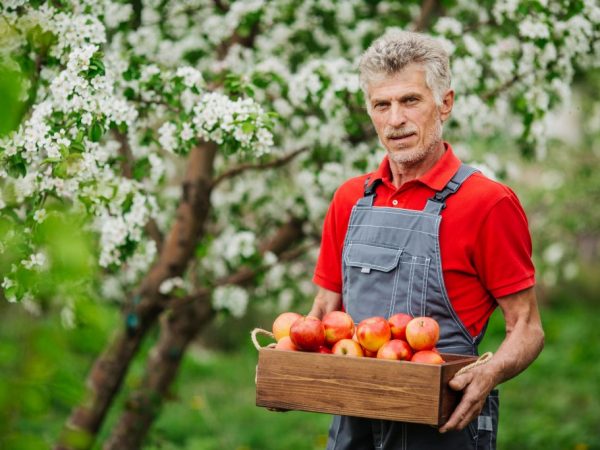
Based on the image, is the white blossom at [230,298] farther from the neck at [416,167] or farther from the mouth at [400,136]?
the mouth at [400,136]

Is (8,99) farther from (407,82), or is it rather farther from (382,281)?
(407,82)

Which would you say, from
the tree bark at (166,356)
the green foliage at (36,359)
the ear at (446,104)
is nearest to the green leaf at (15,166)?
the ear at (446,104)

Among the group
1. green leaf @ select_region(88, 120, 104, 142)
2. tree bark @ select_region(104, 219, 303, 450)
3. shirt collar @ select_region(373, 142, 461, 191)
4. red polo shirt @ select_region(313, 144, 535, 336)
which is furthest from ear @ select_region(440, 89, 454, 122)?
tree bark @ select_region(104, 219, 303, 450)

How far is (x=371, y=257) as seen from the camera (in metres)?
2.69

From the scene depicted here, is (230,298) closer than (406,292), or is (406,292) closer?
(406,292)

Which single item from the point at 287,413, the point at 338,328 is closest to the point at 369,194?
the point at 338,328

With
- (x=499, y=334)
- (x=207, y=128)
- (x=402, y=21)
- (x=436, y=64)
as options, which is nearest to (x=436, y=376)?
(x=436, y=64)

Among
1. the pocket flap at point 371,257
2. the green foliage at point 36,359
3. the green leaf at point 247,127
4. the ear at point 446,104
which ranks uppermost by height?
the ear at point 446,104

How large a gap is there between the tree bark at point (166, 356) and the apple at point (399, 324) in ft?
8.32

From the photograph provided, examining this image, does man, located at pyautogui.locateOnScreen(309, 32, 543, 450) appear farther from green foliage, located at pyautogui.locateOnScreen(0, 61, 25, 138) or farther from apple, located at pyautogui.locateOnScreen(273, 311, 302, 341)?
green foliage, located at pyautogui.locateOnScreen(0, 61, 25, 138)

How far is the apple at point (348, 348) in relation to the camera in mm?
2453

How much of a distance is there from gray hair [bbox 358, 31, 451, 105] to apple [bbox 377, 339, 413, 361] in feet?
2.93

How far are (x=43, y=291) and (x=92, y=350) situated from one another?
0.47 feet

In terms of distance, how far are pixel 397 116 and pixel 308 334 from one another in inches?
32.4
